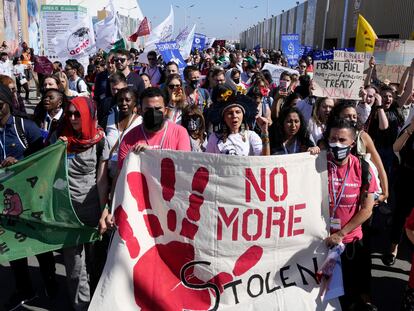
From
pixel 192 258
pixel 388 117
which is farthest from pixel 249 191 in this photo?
pixel 388 117

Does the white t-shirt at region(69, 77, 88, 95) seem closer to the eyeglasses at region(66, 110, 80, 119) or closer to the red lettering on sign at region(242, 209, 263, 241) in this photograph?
the eyeglasses at region(66, 110, 80, 119)

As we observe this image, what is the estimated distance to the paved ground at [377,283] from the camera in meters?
3.72

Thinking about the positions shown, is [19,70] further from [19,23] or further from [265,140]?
[19,23]

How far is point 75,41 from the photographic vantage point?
10.2 m

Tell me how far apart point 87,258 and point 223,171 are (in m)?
1.52

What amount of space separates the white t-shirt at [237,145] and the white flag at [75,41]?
24.5 ft

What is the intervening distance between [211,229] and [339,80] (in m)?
3.33

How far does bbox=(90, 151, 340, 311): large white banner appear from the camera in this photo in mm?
2908

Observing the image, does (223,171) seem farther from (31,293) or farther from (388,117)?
(388,117)

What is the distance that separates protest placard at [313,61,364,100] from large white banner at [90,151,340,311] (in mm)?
2663

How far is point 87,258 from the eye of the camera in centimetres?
364

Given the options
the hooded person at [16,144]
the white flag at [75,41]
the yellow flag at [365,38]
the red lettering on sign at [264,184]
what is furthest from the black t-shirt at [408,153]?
the white flag at [75,41]

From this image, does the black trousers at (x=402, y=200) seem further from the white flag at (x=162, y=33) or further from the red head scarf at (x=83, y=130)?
the white flag at (x=162, y=33)

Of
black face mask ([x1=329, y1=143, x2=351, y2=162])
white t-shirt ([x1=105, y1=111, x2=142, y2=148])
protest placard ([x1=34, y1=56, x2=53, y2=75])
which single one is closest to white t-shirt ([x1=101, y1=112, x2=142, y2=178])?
white t-shirt ([x1=105, y1=111, x2=142, y2=148])
